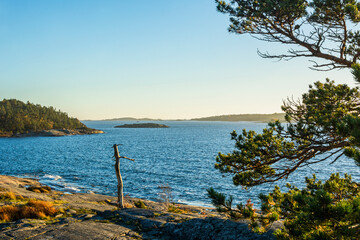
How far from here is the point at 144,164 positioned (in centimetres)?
5738

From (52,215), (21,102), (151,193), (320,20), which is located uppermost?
(21,102)

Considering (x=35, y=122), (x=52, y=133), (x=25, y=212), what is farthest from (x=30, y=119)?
(x=25, y=212)

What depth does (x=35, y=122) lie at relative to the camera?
145000mm

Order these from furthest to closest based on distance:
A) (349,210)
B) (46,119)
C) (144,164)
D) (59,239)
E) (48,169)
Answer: (46,119), (144,164), (48,169), (59,239), (349,210)

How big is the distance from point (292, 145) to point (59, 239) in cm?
1141

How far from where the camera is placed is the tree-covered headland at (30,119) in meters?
137

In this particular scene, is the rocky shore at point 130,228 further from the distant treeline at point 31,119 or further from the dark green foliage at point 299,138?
the distant treeline at point 31,119

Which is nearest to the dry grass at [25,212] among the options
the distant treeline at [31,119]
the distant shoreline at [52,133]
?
the distant shoreline at [52,133]

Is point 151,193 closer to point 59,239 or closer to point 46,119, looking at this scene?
point 59,239

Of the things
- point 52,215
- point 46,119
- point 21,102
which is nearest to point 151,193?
point 52,215

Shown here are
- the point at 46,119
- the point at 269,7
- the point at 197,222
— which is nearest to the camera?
the point at 269,7

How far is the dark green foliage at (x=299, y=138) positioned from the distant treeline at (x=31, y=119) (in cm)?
15772

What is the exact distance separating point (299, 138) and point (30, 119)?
166 m

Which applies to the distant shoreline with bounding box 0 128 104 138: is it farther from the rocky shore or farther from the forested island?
the rocky shore
